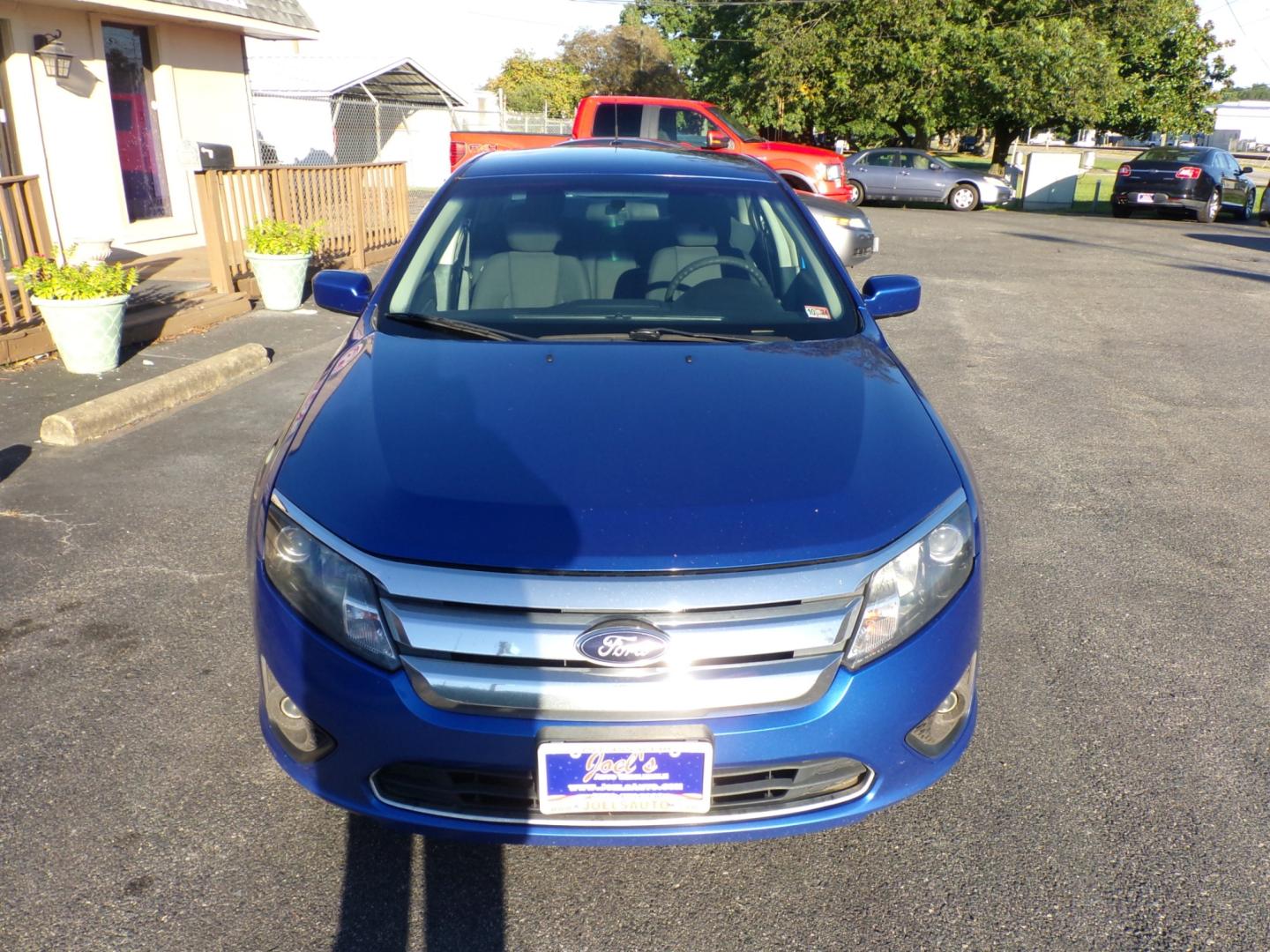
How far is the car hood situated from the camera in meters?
2.16

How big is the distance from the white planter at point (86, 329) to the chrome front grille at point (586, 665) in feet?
18.2

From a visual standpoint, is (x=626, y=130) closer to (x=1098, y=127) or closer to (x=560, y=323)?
(x=560, y=323)

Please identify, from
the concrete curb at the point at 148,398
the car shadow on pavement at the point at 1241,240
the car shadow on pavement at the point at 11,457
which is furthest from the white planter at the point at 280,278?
the car shadow on pavement at the point at 1241,240

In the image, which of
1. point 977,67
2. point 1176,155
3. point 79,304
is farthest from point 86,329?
point 977,67

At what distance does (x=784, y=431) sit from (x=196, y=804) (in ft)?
5.98

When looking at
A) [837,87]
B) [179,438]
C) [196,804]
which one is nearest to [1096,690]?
[196,804]

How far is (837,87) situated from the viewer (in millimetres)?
29094

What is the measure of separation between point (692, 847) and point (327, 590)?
1143mm

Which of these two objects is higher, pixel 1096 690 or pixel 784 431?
pixel 784 431

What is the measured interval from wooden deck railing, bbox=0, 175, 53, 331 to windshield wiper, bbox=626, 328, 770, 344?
17.6 ft

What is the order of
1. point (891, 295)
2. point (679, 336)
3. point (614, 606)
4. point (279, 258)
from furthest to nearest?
point (279, 258) → point (891, 295) → point (679, 336) → point (614, 606)

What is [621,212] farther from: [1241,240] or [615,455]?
[1241,240]

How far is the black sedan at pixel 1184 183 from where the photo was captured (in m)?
20.7

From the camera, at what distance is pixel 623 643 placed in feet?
6.78
